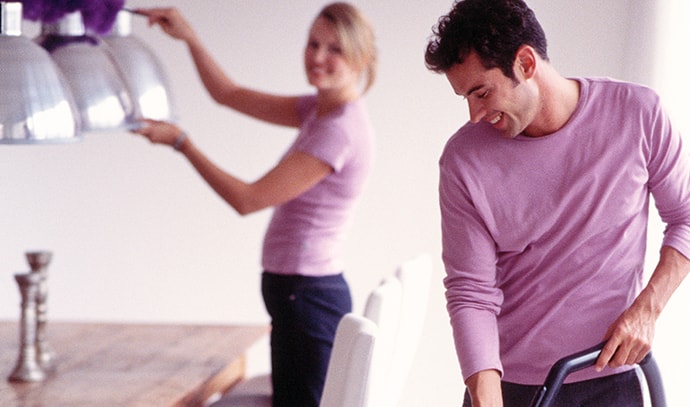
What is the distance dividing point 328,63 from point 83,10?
2.25 ft

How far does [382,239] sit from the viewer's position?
381cm

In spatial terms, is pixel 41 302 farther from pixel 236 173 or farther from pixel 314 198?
pixel 236 173

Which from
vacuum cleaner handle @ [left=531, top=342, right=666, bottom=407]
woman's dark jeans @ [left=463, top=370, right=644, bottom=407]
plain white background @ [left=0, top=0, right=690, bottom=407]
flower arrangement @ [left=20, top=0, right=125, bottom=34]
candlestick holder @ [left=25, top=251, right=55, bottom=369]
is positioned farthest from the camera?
plain white background @ [left=0, top=0, right=690, bottom=407]

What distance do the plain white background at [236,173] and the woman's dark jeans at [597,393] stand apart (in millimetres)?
1850

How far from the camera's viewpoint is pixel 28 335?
2.42 metres

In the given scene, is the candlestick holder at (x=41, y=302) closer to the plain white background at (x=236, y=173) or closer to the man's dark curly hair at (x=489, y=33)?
the man's dark curly hair at (x=489, y=33)

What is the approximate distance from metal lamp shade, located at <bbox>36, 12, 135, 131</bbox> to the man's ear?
2.94 ft

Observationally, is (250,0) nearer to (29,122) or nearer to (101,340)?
(101,340)

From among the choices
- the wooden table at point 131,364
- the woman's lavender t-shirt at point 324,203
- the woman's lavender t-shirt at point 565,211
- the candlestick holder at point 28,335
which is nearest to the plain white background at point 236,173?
the wooden table at point 131,364

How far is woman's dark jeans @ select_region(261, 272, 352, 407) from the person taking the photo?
254 centimetres

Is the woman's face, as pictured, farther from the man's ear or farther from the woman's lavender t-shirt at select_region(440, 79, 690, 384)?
the man's ear

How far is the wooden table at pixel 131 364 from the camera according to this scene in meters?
2.23

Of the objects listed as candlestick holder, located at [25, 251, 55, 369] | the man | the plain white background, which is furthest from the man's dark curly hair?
the plain white background

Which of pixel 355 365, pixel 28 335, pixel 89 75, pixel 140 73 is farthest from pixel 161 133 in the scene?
pixel 355 365
